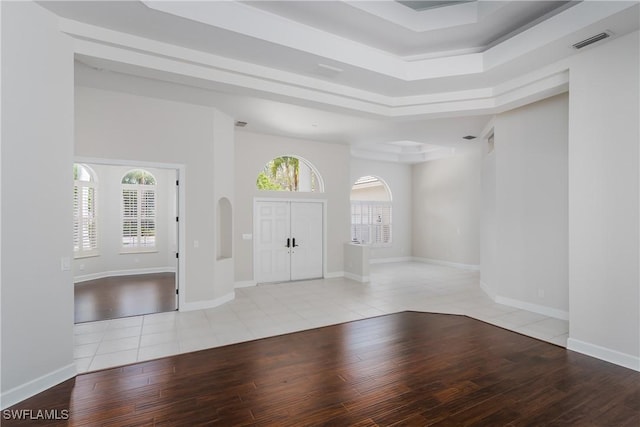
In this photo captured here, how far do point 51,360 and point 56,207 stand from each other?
4.45ft

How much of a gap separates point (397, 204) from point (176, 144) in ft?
23.8

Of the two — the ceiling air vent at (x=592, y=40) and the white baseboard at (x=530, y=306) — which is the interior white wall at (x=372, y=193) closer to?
the white baseboard at (x=530, y=306)

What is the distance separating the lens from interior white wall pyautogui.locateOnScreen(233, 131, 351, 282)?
6512 millimetres

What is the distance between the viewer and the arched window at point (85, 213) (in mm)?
6922

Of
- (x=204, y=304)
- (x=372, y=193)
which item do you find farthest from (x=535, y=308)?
(x=372, y=193)

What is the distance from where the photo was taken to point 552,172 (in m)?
4.54

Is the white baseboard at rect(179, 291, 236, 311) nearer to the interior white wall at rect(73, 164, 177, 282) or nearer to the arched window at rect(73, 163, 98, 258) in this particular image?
the interior white wall at rect(73, 164, 177, 282)

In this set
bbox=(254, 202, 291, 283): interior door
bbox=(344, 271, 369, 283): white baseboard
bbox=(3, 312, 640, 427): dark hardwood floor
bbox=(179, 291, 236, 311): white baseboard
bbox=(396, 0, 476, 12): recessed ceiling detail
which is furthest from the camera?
bbox=(344, 271, 369, 283): white baseboard

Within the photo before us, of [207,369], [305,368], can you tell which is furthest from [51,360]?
[305,368]

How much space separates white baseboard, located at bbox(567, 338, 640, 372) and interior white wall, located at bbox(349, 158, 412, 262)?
645 cm

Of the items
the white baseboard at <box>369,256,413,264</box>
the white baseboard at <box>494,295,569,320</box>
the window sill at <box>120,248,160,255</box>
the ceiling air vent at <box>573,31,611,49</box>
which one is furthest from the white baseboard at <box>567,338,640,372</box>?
the window sill at <box>120,248,160,255</box>

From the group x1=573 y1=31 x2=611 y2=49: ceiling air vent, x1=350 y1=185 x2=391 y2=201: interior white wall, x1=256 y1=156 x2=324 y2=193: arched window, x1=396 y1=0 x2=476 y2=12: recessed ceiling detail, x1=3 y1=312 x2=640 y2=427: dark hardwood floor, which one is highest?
x1=396 y1=0 x2=476 y2=12: recessed ceiling detail

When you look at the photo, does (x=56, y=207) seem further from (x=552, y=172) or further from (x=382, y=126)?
(x=552, y=172)

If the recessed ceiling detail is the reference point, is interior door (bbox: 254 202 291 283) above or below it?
below
